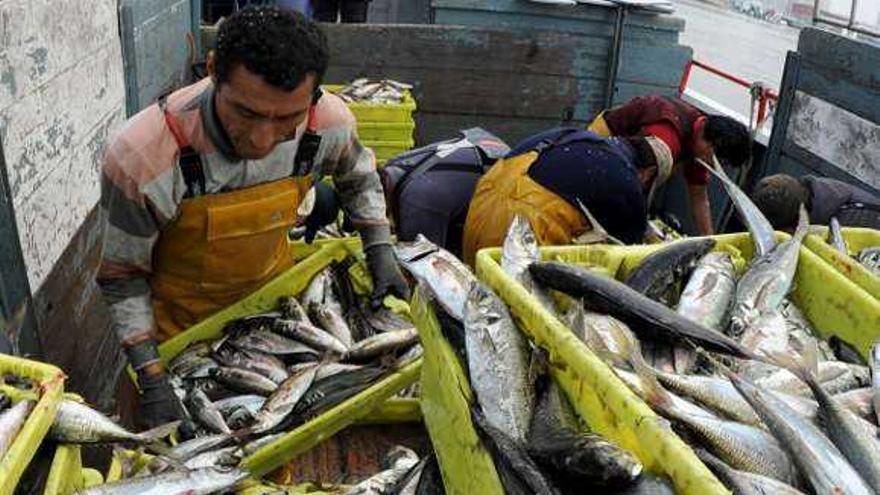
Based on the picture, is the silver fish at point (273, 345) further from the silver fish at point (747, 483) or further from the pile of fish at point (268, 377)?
the silver fish at point (747, 483)

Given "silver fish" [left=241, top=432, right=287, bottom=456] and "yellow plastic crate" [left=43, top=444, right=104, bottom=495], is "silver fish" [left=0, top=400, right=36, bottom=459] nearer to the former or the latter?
"yellow plastic crate" [left=43, top=444, right=104, bottom=495]

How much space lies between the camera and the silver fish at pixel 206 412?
293 centimetres

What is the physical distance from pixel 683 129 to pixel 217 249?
3.25 m

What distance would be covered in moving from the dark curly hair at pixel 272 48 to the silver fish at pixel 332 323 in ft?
4.17

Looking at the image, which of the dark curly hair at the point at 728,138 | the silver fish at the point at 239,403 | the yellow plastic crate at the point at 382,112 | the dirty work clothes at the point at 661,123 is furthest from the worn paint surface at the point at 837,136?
the silver fish at the point at 239,403

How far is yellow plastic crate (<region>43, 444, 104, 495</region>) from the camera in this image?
5.93ft

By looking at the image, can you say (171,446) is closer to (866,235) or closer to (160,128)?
(160,128)

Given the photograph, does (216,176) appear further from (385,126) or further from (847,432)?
(385,126)

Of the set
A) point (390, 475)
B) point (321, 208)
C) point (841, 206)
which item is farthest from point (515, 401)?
point (841, 206)

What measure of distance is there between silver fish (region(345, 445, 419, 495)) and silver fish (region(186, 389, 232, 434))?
61 cm

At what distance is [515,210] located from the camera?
329 centimetres

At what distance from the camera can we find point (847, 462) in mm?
1648

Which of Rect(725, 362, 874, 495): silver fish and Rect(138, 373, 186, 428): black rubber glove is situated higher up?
Rect(725, 362, 874, 495): silver fish

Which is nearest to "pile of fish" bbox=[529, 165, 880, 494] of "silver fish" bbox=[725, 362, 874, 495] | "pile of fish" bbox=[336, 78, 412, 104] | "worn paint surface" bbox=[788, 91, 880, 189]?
"silver fish" bbox=[725, 362, 874, 495]
